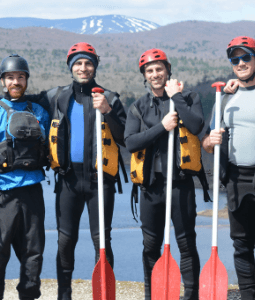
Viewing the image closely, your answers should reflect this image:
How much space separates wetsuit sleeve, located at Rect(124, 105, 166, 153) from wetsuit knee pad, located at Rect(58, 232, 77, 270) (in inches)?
38.8

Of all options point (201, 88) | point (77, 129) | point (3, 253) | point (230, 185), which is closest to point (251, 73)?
point (230, 185)

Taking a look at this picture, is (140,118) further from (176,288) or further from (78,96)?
(176,288)

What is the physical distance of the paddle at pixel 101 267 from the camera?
389cm

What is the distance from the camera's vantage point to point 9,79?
3.98m

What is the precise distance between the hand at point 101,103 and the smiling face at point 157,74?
17.1 inches

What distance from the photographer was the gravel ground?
18.2 feet

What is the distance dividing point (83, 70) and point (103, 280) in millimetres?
1872

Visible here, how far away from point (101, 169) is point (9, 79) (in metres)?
1.15

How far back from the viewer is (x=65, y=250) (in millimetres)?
3996

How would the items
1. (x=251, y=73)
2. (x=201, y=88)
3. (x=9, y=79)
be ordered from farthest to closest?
(x=201, y=88) → (x=9, y=79) → (x=251, y=73)

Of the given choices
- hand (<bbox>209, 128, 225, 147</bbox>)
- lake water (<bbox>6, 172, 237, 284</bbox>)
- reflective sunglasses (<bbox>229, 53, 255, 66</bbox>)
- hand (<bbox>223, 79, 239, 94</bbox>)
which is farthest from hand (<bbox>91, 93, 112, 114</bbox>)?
lake water (<bbox>6, 172, 237, 284</bbox>)

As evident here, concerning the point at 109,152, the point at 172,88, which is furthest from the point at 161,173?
the point at 172,88

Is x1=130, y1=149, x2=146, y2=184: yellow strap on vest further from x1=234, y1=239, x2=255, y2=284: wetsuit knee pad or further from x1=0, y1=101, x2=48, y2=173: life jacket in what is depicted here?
x1=234, y1=239, x2=255, y2=284: wetsuit knee pad

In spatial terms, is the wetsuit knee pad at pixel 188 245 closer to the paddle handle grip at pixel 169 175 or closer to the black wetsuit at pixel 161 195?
the black wetsuit at pixel 161 195
